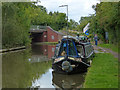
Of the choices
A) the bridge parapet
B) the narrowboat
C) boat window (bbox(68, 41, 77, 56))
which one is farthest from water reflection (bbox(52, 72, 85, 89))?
the bridge parapet

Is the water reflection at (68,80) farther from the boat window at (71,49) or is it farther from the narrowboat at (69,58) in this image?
the boat window at (71,49)

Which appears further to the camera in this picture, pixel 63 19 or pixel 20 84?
pixel 63 19

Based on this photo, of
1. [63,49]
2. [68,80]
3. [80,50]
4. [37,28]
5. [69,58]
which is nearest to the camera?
[68,80]

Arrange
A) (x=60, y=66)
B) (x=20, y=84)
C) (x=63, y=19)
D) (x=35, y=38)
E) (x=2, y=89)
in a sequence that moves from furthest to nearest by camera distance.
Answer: (x=63, y=19) < (x=35, y=38) < (x=60, y=66) < (x=20, y=84) < (x=2, y=89)

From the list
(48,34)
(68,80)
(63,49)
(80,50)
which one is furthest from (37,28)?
(68,80)

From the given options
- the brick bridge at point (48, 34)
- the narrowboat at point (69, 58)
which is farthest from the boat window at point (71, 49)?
the brick bridge at point (48, 34)

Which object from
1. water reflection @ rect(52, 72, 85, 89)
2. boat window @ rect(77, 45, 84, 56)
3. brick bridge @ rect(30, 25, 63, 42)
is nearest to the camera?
water reflection @ rect(52, 72, 85, 89)

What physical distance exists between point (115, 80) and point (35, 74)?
5239mm

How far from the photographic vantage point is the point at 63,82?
35.0 ft

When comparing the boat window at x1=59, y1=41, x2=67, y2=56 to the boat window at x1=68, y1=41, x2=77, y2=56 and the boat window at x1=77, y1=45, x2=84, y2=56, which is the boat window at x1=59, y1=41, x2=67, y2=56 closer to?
the boat window at x1=68, y1=41, x2=77, y2=56

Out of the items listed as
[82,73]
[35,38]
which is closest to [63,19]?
[35,38]

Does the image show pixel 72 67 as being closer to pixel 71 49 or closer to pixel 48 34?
pixel 71 49

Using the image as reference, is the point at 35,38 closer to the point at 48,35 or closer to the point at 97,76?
the point at 48,35

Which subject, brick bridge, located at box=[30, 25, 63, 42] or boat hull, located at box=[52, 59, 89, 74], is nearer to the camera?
boat hull, located at box=[52, 59, 89, 74]
